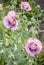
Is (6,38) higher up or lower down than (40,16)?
higher up

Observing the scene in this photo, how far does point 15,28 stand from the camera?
233 cm

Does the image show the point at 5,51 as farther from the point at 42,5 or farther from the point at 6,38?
the point at 42,5

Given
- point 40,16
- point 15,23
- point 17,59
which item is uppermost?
point 15,23

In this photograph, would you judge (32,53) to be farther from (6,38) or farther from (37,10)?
(37,10)

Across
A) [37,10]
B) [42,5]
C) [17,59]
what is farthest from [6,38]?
[42,5]

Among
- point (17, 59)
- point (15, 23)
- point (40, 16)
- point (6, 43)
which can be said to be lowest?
point (40, 16)

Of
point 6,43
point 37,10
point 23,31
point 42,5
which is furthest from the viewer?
point 42,5

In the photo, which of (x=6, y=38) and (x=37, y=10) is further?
(x=37, y=10)

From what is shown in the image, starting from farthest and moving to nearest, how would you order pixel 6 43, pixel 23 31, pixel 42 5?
pixel 42 5 < pixel 23 31 < pixel 6 43

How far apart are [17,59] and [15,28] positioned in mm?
288

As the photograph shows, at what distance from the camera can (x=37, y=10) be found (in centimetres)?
418

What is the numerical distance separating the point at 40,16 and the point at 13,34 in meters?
1.81

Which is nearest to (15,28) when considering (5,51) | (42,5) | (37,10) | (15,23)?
(15,23)

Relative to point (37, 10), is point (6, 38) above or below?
above
